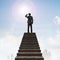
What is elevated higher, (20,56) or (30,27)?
(30,27)

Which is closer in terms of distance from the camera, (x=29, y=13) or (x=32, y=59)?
Result: (x=32, y=59)

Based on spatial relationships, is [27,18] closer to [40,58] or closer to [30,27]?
[30,27]

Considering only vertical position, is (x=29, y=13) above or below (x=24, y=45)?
above

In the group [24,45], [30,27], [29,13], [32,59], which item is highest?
[29,13]

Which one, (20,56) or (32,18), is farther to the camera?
(32,18)

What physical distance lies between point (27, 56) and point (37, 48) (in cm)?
191

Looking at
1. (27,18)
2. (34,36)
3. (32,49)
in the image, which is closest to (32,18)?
(27,18)

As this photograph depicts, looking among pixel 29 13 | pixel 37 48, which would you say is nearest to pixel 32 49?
pixel 37 48

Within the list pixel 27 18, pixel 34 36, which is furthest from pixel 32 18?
pixel 34 36

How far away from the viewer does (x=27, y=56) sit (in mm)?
30391

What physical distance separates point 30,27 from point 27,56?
15.4 ft

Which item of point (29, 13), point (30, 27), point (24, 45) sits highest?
point (29, 13)

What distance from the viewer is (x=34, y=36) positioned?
31.9 metres

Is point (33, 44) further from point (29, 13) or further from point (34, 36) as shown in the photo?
point (29, 13)
